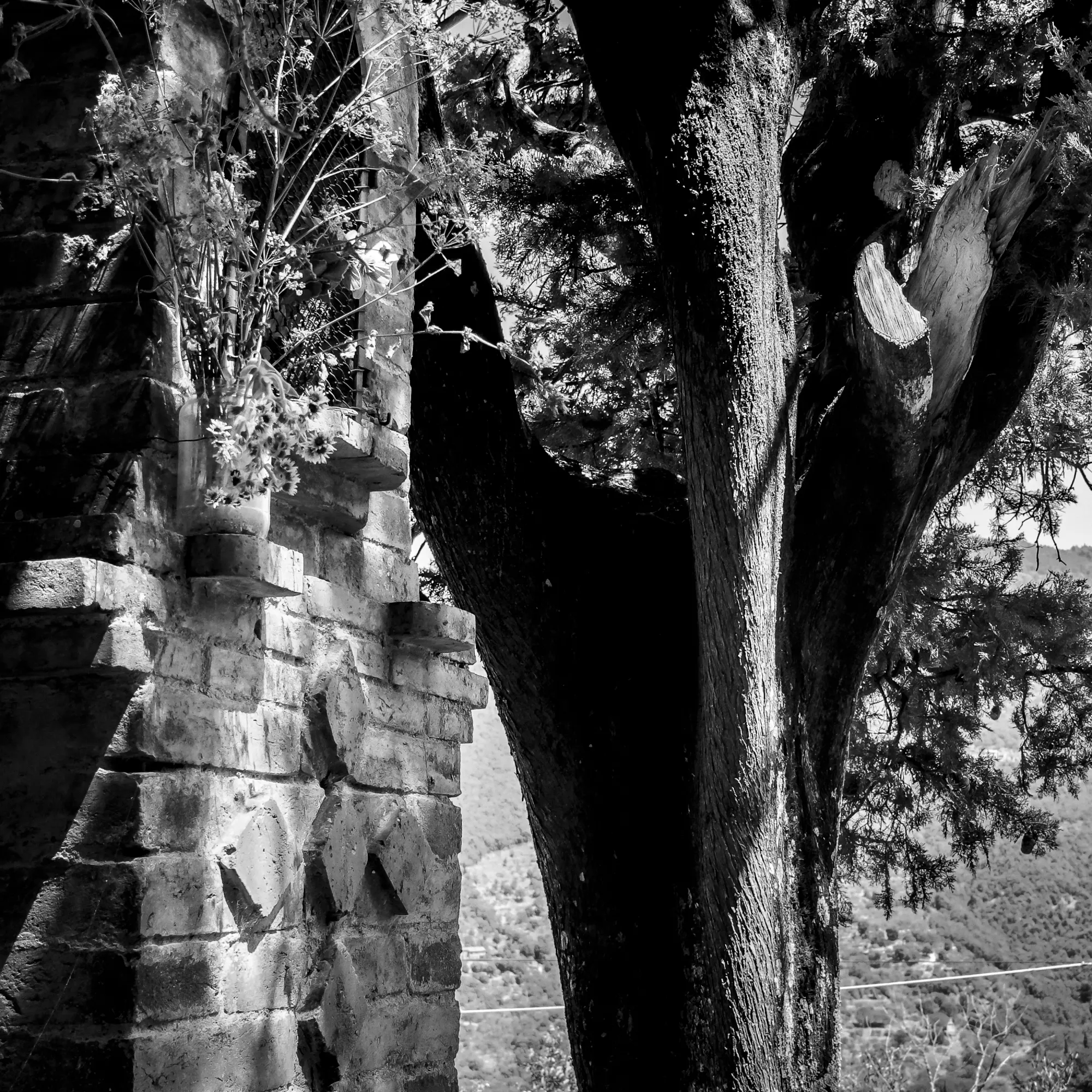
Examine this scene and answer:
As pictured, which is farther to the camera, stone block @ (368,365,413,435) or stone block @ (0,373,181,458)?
stone block @ (368,365,413,435)

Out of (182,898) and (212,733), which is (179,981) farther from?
(212,733)

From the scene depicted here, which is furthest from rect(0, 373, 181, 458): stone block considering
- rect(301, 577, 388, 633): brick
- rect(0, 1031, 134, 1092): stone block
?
rect(0, 1031, 134, 1092): stone block

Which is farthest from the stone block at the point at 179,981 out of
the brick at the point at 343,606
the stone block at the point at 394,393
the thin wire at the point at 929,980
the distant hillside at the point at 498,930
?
the distant hillside at the point at 498,930

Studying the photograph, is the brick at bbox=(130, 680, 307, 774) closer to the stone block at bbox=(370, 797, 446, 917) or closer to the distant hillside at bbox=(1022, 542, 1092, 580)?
the stone block at bbox=(370, 797, 446, 917)

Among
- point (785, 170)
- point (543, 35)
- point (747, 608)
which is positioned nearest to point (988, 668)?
point (785, 170)

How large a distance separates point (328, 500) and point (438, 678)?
55 cm

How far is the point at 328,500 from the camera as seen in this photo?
2771 mm

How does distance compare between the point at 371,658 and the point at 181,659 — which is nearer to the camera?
the point at 181,659

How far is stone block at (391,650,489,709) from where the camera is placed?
9.70 feet

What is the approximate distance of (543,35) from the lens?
6.16m

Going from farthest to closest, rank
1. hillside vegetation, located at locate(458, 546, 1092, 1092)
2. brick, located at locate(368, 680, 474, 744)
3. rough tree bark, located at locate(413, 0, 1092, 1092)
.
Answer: hillside vegetation, located at locate(458, 546, 1092, 1092), rough tree bark, located at locate(413, 0, 1092, 1092), brick, located at locate(368, 680, 474, 744)

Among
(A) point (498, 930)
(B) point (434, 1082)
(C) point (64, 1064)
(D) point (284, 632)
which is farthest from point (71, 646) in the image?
(A) point (498, 930)

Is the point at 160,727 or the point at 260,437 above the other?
the point at 260,437

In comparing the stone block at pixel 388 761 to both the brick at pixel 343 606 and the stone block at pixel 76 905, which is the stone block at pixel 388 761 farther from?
the stone block at pixel 76 905
